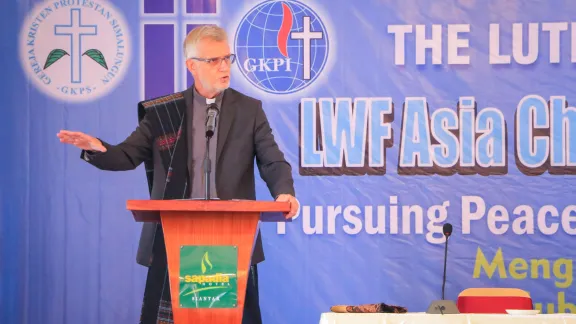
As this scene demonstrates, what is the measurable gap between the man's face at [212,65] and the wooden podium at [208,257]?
4.24 ft

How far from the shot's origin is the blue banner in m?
5.72

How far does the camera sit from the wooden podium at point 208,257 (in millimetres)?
3422

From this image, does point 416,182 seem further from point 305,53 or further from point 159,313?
point 159,313

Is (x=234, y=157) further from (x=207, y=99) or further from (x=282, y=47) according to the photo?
(x=282, y=47)

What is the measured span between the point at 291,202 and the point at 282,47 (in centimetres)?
246

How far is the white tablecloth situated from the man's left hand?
0.51m

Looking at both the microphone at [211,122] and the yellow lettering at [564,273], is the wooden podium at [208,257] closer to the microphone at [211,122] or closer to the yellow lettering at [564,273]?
the microphone at [211,122]

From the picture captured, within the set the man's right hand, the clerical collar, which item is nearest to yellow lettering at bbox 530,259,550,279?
the clerical collar

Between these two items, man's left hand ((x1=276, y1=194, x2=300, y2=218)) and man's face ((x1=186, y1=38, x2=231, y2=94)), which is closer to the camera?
man's left hand ((x1=276, y1=194, x2=300, y2=218))

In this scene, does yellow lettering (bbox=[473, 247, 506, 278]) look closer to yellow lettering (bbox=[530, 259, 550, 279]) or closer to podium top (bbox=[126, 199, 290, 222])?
yellow lettering (bbox=[530, 259, 550, 279])

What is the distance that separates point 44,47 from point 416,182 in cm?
271

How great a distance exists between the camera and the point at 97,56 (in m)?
5.86

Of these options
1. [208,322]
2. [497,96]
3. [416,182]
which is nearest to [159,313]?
[208,322]

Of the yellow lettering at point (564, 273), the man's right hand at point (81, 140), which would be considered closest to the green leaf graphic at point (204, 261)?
the man's right hand at point (81, 140)
